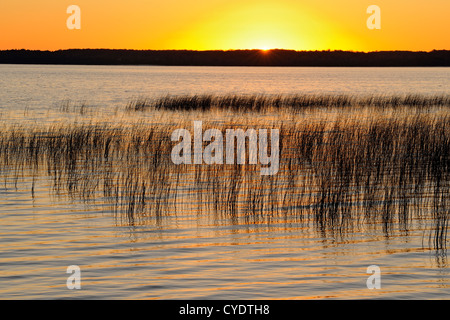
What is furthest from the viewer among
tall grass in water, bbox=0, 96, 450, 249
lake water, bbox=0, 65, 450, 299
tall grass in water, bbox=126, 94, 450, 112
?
tall grass in water, bbox=126, 94, 450, 112

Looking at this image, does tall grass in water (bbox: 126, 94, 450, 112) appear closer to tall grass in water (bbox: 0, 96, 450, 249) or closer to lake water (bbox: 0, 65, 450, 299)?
tall grass in water (bbox: 0, 96, 450, 249)

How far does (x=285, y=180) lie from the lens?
1402 cm

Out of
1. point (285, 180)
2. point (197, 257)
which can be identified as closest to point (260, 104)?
point (285, 180)

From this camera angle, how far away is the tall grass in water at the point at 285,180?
11.3 meters

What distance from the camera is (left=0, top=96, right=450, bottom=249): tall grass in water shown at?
1129 centimetres

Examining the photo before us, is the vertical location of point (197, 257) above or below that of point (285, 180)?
below

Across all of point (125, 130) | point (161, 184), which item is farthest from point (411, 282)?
point (125, 130)

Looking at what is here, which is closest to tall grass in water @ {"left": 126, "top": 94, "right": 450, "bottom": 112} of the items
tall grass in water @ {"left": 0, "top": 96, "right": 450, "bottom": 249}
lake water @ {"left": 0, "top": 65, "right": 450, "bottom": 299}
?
tall grass in water @ {"left": 0, "top": 96, "right": 450, "bottom": 249}

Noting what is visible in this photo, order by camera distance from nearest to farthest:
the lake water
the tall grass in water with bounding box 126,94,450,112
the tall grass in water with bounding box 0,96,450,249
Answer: the lake water, the tall grass in water with bounding box 0,96,450,249, the tall grass in water with bounding box 126,94,450,112

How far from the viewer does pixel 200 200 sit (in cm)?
1247

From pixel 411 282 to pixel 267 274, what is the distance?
175 centimetres

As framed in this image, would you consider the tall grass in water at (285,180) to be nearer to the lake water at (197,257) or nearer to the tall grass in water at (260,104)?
the lake water at (197,257)

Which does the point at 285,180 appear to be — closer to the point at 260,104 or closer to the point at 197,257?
the point at 197,257
